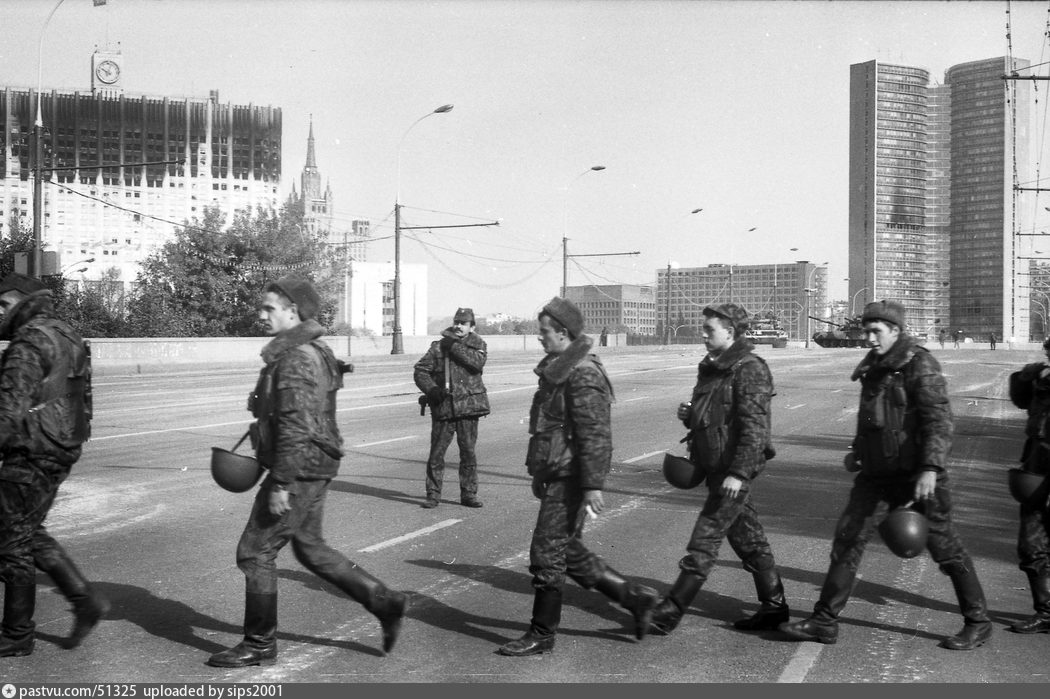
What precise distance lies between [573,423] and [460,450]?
4.54 metres

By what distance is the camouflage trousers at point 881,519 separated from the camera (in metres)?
5.55

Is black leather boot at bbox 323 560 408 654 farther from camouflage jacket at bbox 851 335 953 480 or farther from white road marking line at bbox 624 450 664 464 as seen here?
white road marking line at bbox 624 450 664 464

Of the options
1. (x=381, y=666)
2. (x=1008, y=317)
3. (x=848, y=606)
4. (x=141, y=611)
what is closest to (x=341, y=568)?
(x=381, y=666)

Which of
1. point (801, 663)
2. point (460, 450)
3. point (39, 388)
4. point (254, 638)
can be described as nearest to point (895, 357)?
point (801, 663)

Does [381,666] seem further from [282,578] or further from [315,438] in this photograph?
[282,578]

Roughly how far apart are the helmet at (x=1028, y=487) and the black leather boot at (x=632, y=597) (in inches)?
84.9

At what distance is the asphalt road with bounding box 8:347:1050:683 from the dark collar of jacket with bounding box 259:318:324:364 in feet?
4.84

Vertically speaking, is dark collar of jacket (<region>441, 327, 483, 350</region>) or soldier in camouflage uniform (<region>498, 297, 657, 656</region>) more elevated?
dark collar of jacket (<region>441, 327, 483, 350</region>)

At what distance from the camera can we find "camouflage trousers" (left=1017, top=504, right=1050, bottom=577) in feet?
19.6

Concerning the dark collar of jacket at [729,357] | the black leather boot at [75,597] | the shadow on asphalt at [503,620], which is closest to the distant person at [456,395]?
the shadow on asphalt at [503,620]

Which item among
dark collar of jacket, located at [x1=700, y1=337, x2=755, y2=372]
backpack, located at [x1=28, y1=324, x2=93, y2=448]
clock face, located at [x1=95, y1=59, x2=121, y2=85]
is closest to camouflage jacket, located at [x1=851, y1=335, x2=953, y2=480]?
dark collar of jacket, located at [x1=700, y1=337, x2=755, y2=372]

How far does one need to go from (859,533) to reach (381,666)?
2518mm

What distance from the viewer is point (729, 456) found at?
18.5 ft

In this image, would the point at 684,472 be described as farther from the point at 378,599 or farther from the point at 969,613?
the point at 378,599
